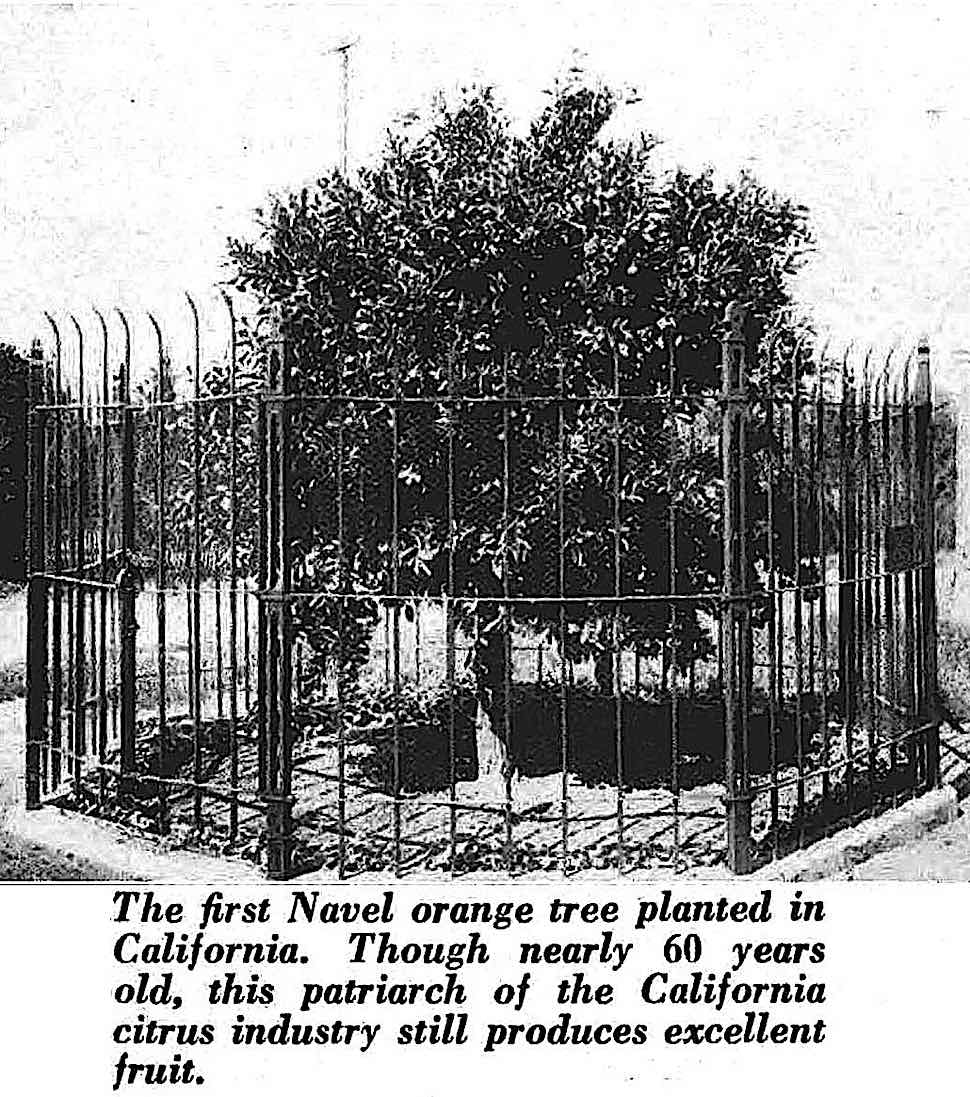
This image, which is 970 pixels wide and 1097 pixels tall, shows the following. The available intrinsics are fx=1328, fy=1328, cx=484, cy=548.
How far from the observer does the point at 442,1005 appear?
14.7ft

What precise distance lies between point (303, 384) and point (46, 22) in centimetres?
220

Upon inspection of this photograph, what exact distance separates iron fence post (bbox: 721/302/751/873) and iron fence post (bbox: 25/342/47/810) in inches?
146

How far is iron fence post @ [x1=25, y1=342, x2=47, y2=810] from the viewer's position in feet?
23.9

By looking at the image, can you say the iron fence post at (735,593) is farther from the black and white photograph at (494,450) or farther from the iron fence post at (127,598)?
the iron fence post at (127,598)

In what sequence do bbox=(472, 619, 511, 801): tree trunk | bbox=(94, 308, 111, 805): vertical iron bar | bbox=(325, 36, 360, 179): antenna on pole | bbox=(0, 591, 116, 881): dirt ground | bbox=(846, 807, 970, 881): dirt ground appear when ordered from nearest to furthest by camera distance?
bbox=(846, 807, 970, 881): dirt ground → bbox=(0, 591, 116, 881): dirt ground → bbox=(94, 308, 111, 805): vertical iron bar → bbox=(325, 36, 360, 179): antenna on pole → bbox=(472, 619, 511, 801): tree trunk

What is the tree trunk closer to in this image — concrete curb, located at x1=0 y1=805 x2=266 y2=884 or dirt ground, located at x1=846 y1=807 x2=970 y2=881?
concrete curb, located at x1=0 y1=805 x2=266 y2=884

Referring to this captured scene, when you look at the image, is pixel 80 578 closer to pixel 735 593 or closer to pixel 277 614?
pixel 277 614

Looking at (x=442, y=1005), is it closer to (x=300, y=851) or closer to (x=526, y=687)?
(x=300, y=851)

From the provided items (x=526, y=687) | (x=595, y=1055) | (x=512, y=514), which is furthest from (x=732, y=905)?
(x=526, y=687)

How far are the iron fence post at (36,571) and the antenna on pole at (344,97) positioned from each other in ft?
6.85

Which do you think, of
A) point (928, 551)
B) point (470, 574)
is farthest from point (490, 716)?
point (928, 551)

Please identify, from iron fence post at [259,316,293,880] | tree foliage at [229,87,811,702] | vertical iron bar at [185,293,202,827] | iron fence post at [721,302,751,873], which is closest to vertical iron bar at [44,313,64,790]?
vertical iron bar at [185,293,202,827]

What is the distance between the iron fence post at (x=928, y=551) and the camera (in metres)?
7.24

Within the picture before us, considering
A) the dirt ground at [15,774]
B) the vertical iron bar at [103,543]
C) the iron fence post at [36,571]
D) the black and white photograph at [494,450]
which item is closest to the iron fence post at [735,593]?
the black and white photograph at [494,450]
